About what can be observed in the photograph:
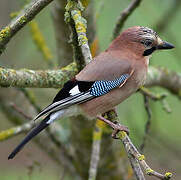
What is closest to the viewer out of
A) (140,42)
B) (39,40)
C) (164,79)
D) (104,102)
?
(104,102)

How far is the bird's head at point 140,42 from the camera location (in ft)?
14.8

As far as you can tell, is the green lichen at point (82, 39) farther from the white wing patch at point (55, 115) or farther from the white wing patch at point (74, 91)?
the white wing patch at point (55, 115)

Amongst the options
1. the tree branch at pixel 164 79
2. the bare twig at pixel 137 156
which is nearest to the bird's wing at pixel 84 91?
the tree branch at pixel 164 79

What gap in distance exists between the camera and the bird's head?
177 inches

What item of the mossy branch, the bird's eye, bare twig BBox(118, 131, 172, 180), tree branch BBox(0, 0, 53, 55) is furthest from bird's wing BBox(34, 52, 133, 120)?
bare twig BBox(118, 131, 172, 180)

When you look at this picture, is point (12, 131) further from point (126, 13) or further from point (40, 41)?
point (126, 13)

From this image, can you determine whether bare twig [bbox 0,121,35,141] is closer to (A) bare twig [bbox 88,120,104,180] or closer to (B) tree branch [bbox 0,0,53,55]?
(A) bare twig [bbox 88,120,104,180]

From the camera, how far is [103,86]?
168 inches

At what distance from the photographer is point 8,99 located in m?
5.62

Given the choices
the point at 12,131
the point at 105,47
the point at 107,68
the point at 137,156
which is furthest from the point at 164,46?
the point at 105,47

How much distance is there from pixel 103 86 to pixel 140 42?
2.39 feet

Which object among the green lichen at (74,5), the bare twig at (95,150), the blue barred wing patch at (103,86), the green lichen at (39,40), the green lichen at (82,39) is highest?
the green lichen at (39,40)

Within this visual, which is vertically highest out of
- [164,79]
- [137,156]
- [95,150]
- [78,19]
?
[78,19]

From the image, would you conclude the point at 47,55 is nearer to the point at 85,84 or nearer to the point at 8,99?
the point at 8,99
